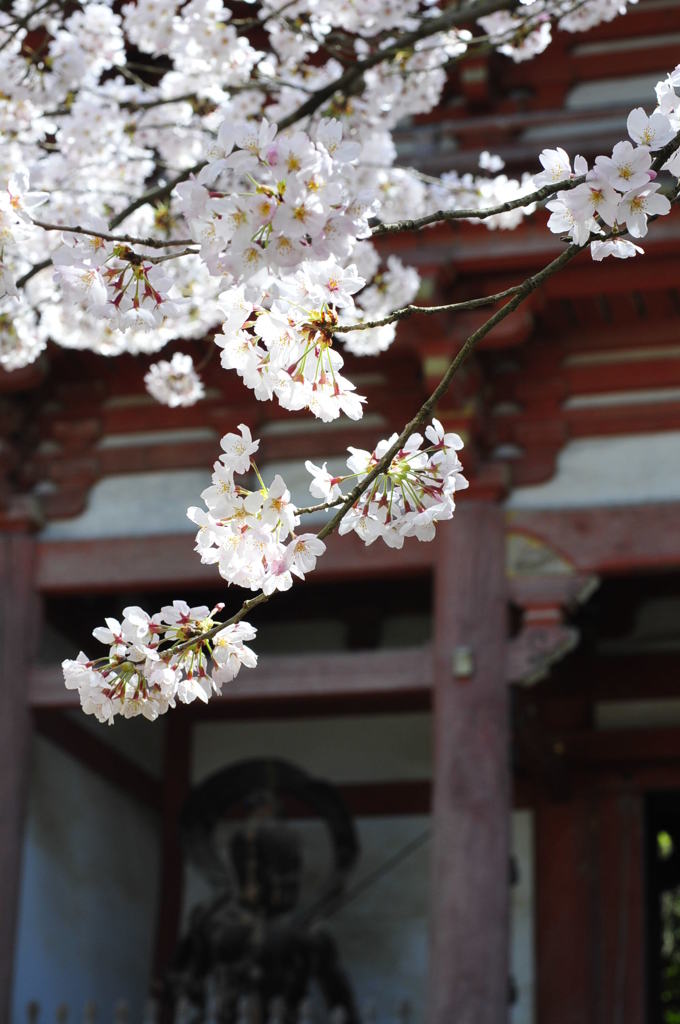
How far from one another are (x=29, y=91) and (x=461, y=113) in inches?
111

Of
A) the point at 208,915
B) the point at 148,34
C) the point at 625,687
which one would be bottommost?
the point at 208,915

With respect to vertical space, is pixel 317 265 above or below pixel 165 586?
below

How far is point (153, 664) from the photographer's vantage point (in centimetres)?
262

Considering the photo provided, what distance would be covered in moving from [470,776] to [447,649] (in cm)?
47

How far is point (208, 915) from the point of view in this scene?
7.21m

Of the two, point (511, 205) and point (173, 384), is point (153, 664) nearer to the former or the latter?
point (511, 205)

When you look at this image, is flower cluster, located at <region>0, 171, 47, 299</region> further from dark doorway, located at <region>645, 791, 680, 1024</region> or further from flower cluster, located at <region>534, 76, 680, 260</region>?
dark doorway, located at <region>645, 791, 680, 1024</region>

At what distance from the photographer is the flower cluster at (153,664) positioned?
2621mm

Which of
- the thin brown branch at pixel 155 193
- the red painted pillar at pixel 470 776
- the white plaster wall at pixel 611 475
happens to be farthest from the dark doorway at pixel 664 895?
the thin brown branch at pixel 155 193

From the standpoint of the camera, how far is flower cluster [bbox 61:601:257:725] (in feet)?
8.60

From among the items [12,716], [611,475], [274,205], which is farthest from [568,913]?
[274,205]

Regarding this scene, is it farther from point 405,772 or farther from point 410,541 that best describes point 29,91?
point 405,772

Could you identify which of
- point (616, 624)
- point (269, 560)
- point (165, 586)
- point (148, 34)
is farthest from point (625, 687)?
point (269, 560)

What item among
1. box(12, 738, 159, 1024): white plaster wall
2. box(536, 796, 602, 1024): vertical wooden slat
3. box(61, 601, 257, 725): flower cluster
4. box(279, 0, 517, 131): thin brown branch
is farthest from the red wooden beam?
box(61, 601, 257, 725): flower cluster
